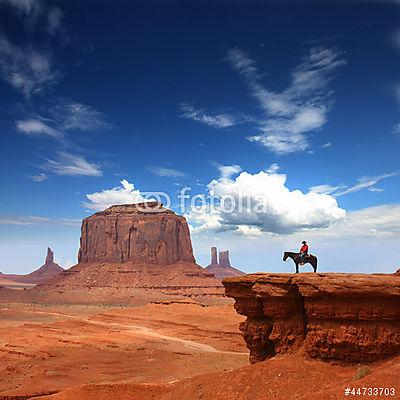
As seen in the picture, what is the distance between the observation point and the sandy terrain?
894 inches

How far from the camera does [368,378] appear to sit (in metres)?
10.1

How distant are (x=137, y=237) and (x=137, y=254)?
18.6 feet

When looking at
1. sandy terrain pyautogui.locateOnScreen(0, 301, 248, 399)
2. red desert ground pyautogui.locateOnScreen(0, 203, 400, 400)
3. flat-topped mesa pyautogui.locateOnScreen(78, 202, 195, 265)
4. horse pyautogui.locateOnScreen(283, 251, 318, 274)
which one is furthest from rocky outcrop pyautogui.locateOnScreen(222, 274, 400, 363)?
flat-topped mesa pyautogui.locateOnScreen(78, 202, 195, 265)

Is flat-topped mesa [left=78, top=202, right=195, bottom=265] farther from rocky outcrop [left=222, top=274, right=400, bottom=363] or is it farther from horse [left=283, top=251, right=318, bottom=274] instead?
rocky outcrop [left=222, top=274, right=400, bottom=363]

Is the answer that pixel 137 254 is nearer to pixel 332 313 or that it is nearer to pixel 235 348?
pixel 235 348

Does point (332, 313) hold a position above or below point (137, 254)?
below

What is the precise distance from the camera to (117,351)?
32.3 metres

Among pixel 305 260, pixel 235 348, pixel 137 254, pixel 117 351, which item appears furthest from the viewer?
pixel 137 254

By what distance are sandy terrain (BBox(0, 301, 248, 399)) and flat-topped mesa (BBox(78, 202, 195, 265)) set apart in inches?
2604

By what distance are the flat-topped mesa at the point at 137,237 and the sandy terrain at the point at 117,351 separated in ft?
217

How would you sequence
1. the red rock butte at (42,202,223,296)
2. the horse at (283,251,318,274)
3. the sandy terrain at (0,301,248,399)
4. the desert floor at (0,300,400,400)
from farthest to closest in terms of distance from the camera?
the red rock butte at (42,202,223,296) → the sandy terrain at (0,301,248,399) → the horse at (283,251,318,274) → the desert floor at (0,300,400,400)

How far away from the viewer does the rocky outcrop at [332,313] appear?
12.1 m

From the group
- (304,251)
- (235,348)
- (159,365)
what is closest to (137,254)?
(235,348)

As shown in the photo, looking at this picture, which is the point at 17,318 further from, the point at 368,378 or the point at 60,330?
the point at 368,378
